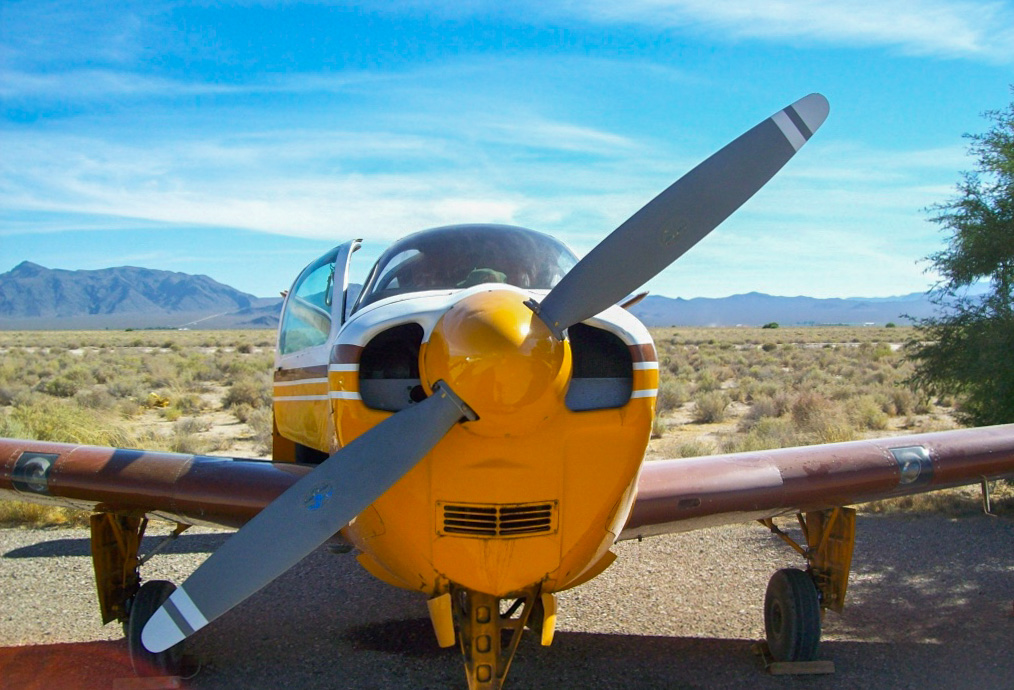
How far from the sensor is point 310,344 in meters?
5.04

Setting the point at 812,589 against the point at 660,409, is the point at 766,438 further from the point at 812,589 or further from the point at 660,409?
Answer: the point at 812,589

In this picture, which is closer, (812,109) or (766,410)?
(812,109)

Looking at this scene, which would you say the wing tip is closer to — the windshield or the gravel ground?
the windshield

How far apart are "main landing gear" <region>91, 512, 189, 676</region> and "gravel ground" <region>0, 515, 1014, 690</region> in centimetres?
31

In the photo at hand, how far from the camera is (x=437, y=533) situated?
3359mm

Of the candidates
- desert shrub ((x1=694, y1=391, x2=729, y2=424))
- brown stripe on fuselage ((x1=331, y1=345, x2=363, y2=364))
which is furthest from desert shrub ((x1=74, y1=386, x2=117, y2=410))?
brown stripe on fuselage ((x1=331, y1=345, x2=363, y2=364))

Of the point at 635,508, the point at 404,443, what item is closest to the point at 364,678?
the point at 635,508

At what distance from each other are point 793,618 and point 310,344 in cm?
350

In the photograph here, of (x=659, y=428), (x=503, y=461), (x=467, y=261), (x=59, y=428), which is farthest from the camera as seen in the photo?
(x=659, y=428)

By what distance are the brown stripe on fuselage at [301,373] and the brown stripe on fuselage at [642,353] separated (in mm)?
1953

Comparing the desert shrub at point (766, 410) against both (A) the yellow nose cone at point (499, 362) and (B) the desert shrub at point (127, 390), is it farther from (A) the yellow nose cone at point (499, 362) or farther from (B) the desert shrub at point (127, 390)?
(B) the desert shrub at point (127, 390)

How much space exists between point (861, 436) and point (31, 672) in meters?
12.5

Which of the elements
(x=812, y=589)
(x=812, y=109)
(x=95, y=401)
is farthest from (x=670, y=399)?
(x=812, y=109)

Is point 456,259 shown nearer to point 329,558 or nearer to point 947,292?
point 329,558
